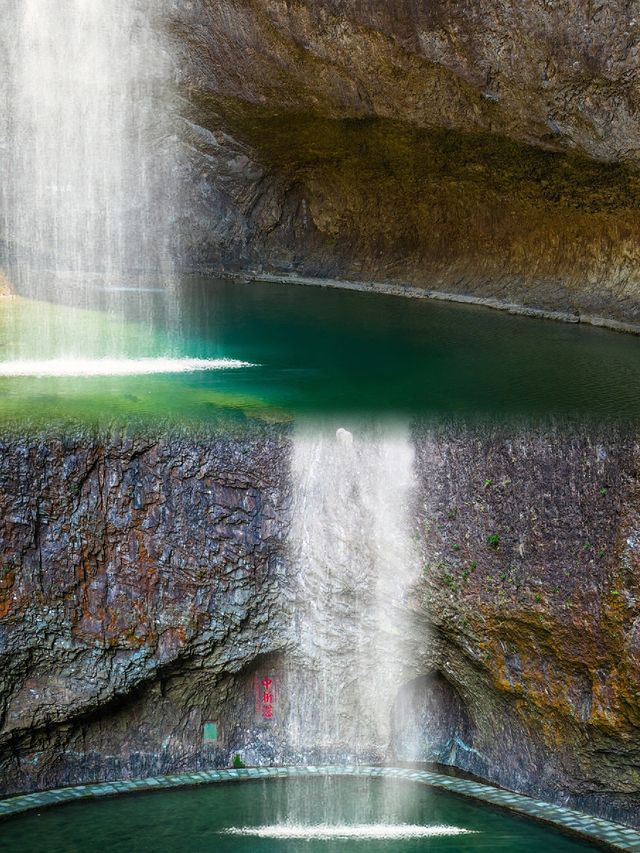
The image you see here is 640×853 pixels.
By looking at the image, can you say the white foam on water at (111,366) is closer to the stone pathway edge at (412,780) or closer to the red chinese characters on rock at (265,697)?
the red chinese characters on rock at (265,697)

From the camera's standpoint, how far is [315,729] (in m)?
7.86

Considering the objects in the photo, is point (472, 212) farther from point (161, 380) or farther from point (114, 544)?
point (114, 544)

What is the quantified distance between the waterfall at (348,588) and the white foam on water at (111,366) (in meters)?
2.88

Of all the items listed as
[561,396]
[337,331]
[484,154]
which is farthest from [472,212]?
[561,396]

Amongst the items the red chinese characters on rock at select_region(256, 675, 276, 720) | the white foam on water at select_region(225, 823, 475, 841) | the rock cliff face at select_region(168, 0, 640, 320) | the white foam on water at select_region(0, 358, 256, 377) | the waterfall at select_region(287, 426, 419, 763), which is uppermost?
the rock cliff face at select_region(168, 0, 640, 320)

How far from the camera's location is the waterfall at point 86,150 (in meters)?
13.9

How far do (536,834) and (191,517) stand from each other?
2.99 metres

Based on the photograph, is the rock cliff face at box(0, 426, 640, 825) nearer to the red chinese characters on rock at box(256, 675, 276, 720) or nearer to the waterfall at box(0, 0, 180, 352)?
the red chinese characters on rock at box(256, 675, 276, 720)

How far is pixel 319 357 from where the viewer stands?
11.3m

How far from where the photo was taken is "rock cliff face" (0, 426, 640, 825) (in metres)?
7.10

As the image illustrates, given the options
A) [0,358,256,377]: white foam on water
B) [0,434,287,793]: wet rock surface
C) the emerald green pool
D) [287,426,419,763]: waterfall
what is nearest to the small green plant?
[287,426,419,763]: waterfall

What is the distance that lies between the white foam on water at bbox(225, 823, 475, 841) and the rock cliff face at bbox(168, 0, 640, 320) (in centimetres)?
782

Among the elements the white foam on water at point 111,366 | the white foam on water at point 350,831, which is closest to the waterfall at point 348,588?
the white foam on water at point 350,831

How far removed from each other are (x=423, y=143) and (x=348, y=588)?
8410 mm
